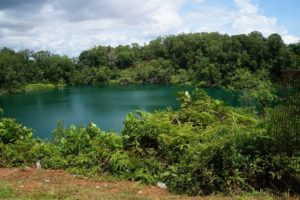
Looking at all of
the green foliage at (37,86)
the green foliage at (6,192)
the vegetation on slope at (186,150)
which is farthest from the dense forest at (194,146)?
the green foliage at (37,86)

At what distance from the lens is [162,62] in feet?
310

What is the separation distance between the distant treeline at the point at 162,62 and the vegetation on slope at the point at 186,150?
4960cm

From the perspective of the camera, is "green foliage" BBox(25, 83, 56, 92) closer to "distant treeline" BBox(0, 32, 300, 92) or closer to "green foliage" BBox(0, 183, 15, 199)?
"distant treeline" BBox(0, 32, 300, 92)

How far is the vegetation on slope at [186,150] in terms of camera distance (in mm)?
5801

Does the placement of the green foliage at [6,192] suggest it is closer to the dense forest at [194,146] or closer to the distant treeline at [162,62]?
the dense forest at [194,146]

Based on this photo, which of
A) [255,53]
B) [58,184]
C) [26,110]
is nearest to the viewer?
[58,184]

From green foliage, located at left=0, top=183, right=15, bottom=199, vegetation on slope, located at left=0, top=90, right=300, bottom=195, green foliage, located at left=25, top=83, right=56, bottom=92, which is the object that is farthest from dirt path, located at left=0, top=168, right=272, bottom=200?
green foliage, located at left=25, top=83, right=56, bottom=92

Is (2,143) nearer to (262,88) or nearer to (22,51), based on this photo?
(262,88)

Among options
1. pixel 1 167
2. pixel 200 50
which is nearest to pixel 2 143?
pixel 1 167

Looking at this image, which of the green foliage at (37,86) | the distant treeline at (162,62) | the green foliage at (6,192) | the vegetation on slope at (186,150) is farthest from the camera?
the green foliage at (37,86)

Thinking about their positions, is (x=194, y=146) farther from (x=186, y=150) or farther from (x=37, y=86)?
(x=37, y=86)

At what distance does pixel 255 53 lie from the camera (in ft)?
219

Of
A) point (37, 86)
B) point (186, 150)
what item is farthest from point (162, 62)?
point (186, 150)

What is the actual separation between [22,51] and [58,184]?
279 feet
